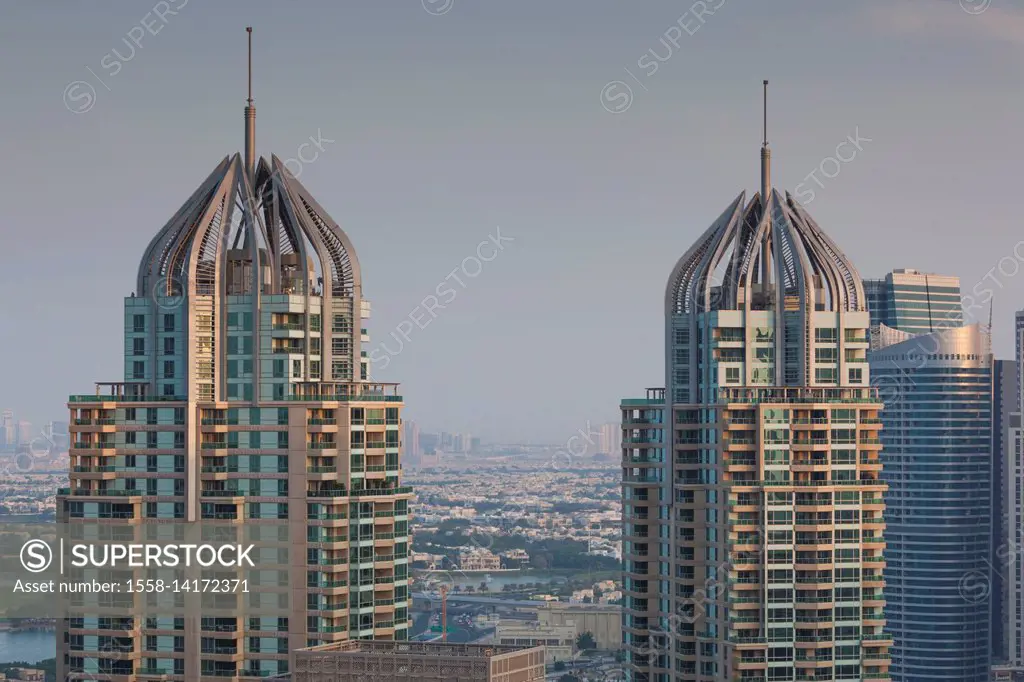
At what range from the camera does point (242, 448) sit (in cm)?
10169

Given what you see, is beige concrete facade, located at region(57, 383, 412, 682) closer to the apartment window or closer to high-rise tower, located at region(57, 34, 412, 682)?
high-rise tower, located at region(57, 34, 412, 682)

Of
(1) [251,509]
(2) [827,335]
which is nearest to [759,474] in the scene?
(2) [827,335]

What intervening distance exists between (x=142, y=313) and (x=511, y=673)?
29401 mm

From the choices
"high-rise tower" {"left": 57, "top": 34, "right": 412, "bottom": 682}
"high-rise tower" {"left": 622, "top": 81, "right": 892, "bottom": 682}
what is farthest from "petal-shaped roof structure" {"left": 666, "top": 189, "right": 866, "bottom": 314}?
"high-rise tower" {"left": 57, "top": 34, "right": 412, "bottom": 682}

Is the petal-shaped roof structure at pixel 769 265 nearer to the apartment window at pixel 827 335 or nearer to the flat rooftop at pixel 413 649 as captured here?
the apartment window at pixel 827 335

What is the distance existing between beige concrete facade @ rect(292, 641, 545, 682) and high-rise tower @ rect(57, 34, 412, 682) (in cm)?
550

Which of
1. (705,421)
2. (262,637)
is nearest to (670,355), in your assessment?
(705,421)

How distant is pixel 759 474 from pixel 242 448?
99.3 ft

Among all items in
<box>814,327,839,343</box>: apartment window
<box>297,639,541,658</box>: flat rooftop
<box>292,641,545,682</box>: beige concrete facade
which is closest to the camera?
<box>292,641,545,682</box>: beige concrete facade

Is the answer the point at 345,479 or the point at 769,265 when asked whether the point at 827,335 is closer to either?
the point at 769,265

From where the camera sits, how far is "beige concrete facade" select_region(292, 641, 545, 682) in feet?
298

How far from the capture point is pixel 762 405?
11012 cm

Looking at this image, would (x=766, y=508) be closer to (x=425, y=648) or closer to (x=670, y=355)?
(x=670, y=355)

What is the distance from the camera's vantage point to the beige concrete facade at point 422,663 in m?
90.7
